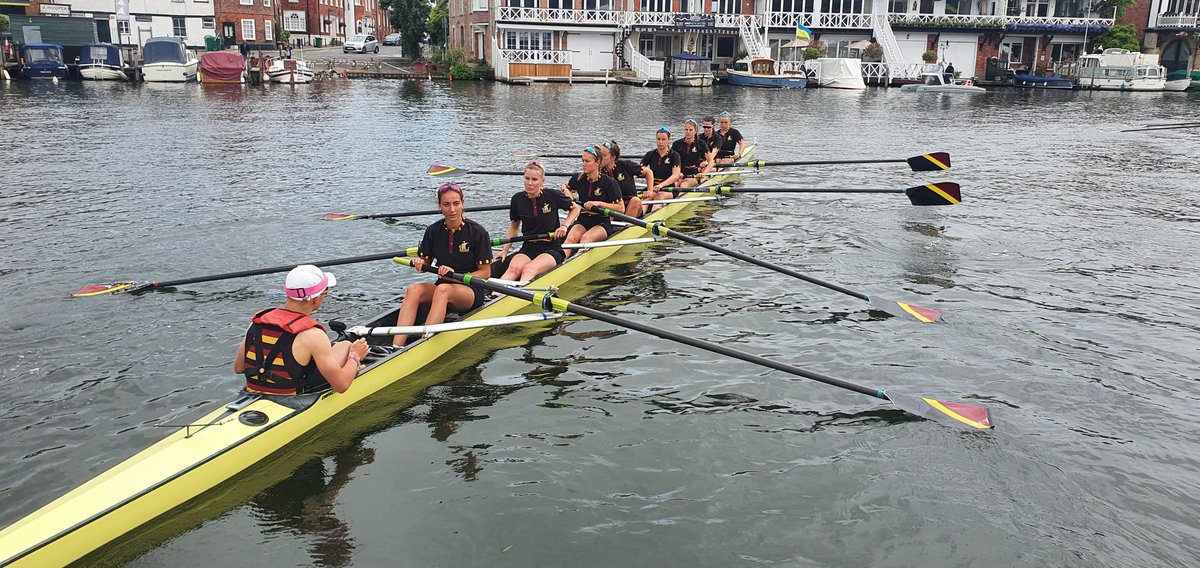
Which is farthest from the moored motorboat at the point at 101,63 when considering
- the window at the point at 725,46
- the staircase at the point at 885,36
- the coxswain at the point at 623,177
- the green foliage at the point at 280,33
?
the staircase at the point at 885,36

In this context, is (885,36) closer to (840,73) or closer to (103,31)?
(840,73)

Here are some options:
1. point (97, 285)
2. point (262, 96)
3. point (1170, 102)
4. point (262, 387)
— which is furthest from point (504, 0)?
point (262, 387)

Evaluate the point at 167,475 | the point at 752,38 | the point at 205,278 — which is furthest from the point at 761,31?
the point at 167,475

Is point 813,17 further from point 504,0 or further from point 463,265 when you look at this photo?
point 463,265

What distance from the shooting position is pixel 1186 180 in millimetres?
23484

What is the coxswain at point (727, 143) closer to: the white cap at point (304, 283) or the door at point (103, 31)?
the white cap at point (304, 283)

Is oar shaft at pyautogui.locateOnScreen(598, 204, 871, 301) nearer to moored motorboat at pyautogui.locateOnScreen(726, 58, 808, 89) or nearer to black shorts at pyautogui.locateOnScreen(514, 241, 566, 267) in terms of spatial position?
black shorts at pyautogui.locateOnScreen(514, 241, 566, 267)

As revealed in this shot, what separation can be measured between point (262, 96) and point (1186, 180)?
40996mm

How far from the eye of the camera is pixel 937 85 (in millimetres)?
58906

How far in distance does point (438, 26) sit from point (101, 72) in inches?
1229

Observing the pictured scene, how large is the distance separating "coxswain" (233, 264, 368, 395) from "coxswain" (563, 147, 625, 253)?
20.5 ft

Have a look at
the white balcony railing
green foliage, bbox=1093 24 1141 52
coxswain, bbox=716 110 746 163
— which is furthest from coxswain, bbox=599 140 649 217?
the white balcony railing

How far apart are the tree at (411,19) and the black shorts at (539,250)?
6142 cm

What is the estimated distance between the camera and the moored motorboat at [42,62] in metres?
51.0
